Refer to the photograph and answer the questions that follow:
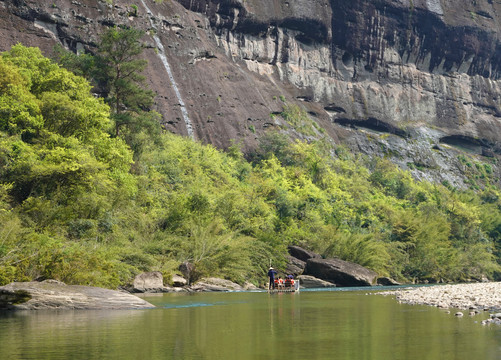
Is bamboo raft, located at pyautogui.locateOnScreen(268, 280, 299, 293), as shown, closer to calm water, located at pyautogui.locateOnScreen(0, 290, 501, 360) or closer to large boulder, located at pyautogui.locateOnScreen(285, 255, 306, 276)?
large boulder, located at pyautogui.locateOnScreen(285, 255, 306, 276)

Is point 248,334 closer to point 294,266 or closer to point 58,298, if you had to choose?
point 58,298

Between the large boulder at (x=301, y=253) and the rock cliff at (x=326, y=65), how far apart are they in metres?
22.7

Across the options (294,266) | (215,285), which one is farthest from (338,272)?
(215,285)

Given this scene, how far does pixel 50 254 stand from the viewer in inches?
1110

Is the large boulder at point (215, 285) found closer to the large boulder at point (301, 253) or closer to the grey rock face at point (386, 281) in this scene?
the large boulder at point (301, 253)

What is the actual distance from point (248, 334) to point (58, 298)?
9.72 metres

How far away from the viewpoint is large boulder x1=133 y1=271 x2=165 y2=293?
34750 mm

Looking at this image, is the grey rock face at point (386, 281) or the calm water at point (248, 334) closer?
the calm water at point (248, 334)

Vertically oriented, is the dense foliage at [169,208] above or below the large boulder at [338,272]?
above

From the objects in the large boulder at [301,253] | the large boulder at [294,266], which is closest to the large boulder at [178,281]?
the large boulder at [294,266]

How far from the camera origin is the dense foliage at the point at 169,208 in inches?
1385

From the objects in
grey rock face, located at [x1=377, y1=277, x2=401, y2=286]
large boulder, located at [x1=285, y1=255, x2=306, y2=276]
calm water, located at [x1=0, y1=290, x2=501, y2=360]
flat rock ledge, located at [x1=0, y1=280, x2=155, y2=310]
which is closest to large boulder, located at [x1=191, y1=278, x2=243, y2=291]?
large boulder, located at [x1=285, y1=255, x2=306, y2=276]

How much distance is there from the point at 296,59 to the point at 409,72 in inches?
810

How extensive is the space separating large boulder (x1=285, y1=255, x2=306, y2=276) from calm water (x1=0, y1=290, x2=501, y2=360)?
24.4 metres
